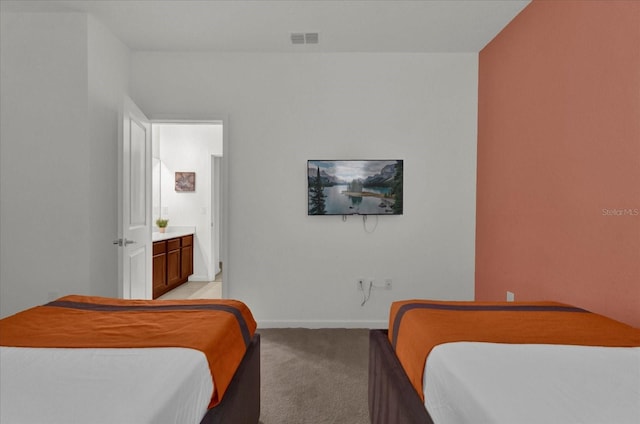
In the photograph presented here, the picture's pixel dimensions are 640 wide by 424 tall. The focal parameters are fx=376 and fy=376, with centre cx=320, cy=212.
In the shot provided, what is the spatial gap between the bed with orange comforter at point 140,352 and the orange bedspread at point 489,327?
0.75 meters

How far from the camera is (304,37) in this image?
346 cm

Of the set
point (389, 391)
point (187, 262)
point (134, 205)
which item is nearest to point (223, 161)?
point (134, 205)

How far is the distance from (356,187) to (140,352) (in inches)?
108

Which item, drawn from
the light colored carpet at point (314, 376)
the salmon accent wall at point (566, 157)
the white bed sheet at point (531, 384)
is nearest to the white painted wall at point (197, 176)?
the light colored carpet at point (314, 376)

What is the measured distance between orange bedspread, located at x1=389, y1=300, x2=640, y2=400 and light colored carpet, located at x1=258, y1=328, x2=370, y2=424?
672mm

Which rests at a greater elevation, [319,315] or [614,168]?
[614,168]

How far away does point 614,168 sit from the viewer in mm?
2004

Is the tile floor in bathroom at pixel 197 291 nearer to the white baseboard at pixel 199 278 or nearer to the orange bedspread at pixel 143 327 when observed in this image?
the white baseboard at pixel 199 278

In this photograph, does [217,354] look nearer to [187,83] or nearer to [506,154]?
[506,154]

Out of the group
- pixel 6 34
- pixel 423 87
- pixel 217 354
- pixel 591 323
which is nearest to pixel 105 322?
pixel 217 354

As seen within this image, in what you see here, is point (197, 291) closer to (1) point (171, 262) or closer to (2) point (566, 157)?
(1) point (171, 262)

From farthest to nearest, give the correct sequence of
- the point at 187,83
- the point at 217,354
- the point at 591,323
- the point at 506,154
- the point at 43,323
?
the point at 187,83
the point at 506,154
the point at 591,323
the point at 43,323
the point at 217,354

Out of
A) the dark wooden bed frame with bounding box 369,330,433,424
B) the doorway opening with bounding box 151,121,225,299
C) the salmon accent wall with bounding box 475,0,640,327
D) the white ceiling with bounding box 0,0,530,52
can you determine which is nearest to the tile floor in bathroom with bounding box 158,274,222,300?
the doorway opening with bounding box 151,121,225,299

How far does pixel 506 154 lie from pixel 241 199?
98.0 inches
